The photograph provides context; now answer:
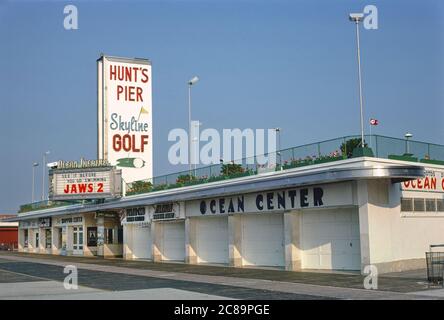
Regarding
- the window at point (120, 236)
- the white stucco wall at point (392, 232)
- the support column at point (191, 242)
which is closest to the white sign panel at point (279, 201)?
the support column at point (191, 242)

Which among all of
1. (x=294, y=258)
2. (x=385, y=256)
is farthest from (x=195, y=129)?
(x=385, y=256)

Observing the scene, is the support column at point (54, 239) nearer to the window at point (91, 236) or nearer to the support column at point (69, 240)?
the support column at point (69, 240)

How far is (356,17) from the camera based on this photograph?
1008 inches

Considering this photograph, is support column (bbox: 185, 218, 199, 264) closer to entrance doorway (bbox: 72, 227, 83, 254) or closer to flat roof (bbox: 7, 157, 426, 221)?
flat roof (bbox: 7, 157, 426, 221)

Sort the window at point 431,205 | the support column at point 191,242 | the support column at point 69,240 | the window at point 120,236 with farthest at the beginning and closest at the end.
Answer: the support column at point 69,240, the window at point 120,236, the support column at point 191,242, the window at point 431,205

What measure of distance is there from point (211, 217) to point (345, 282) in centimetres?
1465

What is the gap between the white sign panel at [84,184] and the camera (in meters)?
44.8

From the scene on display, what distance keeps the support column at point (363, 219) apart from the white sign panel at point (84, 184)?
24.9 metres

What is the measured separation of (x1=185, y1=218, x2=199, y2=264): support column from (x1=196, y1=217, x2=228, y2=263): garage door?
0.24 m

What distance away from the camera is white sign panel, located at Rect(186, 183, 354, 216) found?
24500 mm

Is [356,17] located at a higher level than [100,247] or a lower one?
higher

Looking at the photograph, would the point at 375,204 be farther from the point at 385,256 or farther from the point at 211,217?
the point at 211,217
